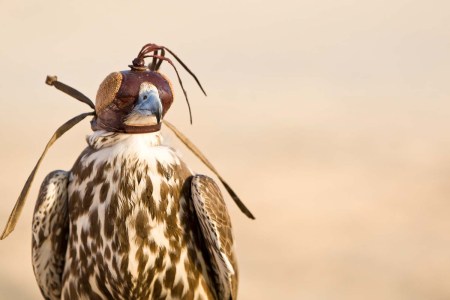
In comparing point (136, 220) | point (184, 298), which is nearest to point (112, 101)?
point (136, 220)

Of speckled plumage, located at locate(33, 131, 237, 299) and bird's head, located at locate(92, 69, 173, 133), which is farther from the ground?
bird's head, located at locate(92, 69, 173, 133)

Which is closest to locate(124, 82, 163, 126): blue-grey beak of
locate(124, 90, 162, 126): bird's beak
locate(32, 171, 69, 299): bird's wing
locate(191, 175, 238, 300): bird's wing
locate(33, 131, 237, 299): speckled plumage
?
locate(124, 90, 162, 126): bird's beak

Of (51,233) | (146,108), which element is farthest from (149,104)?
(51,233)

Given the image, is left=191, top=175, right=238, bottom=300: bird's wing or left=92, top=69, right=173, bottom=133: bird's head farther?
left=191, top=175, right=238, bottom=300: bird's wing

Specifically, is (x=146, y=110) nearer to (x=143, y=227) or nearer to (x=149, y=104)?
(x=149, y=104)

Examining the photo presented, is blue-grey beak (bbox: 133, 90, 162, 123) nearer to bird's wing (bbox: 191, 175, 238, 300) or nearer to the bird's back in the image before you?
the bird's back

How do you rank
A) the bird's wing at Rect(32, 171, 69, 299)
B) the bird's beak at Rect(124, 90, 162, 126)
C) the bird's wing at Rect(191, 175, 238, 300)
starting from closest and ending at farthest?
the bird's beak at Rect(124, 90, 162, 126)
the bird's wing at Rect(191, 175, 238, 300)
the bird's wing at Rect(32, 171, 69, 299)

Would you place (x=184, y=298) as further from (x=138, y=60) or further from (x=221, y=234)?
(x=138, y=60)
